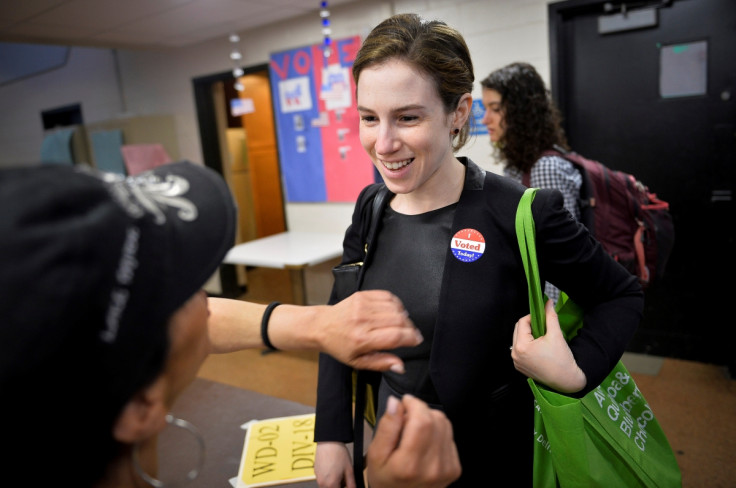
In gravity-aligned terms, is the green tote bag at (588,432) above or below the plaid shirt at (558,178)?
below

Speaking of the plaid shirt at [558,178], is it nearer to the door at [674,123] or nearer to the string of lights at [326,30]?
the door at [674,123]

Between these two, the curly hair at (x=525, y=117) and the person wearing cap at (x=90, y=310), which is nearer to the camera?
the person wearing cap at (x=90, y=310)

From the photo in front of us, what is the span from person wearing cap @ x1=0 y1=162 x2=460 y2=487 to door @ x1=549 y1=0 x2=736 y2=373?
10.6ft

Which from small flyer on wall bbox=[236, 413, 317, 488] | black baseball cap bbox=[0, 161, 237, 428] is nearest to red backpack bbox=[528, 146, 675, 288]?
small flyer on wall bbox=[236, 413, 317, 488]

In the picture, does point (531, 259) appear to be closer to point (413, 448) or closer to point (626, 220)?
point (413, 448)

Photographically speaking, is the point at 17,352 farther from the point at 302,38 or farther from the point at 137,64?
the point at 137,64

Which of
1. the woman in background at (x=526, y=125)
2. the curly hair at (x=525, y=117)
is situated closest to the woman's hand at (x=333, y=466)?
the woman in background at (x=526, y=125)

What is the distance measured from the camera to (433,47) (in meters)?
1.08

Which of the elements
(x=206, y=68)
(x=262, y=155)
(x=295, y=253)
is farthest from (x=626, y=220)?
(x=262, y=155)

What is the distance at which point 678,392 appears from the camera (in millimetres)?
2926

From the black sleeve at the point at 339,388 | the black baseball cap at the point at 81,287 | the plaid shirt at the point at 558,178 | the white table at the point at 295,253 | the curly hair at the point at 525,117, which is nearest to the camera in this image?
the black baseball cap at the point at 81,287

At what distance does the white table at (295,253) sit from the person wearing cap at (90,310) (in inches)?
106

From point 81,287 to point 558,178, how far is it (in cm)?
198

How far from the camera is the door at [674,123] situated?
9.63ft
